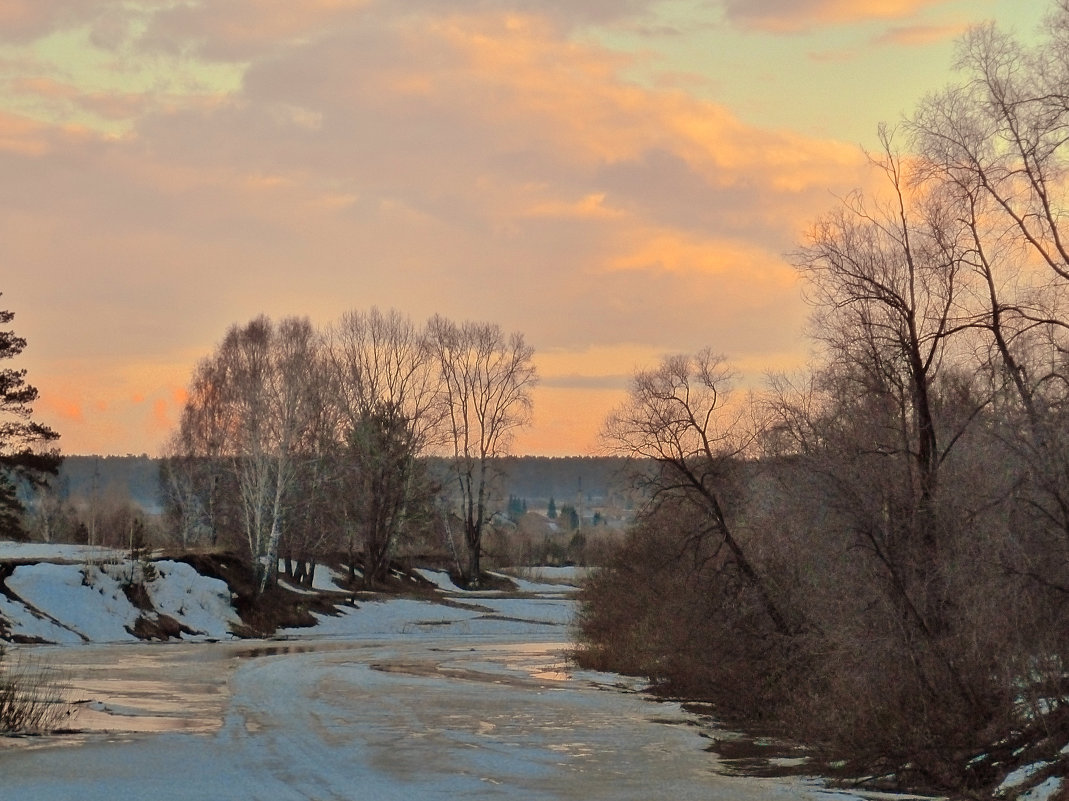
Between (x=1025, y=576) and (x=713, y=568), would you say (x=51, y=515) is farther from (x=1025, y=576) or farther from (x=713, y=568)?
(x=1025, y=576)

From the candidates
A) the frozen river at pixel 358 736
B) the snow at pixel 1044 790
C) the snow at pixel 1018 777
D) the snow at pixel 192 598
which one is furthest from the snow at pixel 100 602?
the snow at pixel 1044 790

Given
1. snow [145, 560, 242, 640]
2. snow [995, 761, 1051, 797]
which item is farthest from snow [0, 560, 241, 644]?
snow [995, 761, 1051, 797]

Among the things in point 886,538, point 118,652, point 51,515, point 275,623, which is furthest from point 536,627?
point 51,515

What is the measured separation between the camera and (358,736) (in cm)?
1972

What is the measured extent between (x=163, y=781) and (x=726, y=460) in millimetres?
14725

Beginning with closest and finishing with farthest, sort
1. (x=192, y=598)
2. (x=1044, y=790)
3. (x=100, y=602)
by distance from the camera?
(x=1044, y=790) → (x=100, y=602) → (x=192, y=598)

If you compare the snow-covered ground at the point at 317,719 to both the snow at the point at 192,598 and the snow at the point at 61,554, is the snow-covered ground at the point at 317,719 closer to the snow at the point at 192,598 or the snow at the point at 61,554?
the snow at the point at 192,598

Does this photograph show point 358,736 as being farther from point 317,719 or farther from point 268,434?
point 268,434

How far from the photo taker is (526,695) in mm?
27125

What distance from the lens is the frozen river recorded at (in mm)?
14930

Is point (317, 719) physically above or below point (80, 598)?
below

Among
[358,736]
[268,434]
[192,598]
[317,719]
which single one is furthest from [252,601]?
[358,736]

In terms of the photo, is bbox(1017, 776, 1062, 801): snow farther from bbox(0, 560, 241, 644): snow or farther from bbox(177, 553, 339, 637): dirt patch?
bbox(177, 553, 339, 637): dirt patch

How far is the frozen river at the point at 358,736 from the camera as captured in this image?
14930mm
